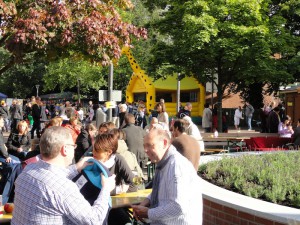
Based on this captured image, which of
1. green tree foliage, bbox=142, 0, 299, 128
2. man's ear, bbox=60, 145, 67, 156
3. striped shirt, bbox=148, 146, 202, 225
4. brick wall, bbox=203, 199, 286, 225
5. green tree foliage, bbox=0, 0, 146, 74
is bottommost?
brick wall, bbox=203, 199, 286, 225

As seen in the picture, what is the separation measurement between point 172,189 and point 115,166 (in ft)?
9.16

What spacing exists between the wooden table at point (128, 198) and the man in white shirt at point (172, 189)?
1.81 metres

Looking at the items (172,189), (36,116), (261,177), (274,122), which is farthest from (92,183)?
(36,116)

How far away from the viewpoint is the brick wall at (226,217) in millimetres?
5406

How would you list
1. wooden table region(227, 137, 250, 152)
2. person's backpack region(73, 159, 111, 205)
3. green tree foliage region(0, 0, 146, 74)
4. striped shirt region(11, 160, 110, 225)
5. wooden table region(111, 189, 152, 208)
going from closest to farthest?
striped shirt region(11, 160, 110, 225), person's backpack region(73, 159, 111, 205), wooden table region(111, 189, 152, 208), green tree foliage region(0, 0, 146, 74), wooden table region(227, 137, 250, 152)

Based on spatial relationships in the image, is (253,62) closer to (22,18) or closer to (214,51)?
(214,51)

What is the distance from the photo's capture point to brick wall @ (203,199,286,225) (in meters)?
5.41

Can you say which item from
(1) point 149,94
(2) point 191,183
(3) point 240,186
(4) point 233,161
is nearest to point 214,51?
(1) point 149,94

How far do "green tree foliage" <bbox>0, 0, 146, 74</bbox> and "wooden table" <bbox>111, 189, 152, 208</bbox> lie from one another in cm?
474

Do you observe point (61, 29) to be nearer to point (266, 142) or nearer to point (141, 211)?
point (141, 211)

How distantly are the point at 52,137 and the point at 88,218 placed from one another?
0.64 meters

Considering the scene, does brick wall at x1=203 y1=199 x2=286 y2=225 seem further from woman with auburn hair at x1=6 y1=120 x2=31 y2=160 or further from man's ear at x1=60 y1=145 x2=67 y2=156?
woman with auburn hair at x1=6 y1=120 x2=31 y2=160

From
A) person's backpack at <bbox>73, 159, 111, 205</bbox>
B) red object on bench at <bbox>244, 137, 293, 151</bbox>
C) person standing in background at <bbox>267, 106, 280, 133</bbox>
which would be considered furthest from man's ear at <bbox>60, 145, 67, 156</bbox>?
person standing in background at <bbox>267, 106, 280, 133</bbox>

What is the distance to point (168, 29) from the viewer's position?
28.4 meters
